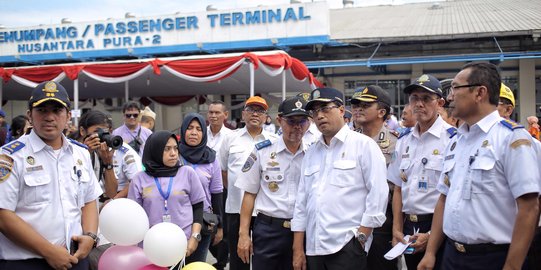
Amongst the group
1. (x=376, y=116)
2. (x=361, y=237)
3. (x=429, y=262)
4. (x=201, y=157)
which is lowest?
(x=429, y=262)

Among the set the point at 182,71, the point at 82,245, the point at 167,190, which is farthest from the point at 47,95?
the point at 182,71

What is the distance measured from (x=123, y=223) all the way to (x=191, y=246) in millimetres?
576

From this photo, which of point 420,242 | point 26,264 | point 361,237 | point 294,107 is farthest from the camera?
point 294,107

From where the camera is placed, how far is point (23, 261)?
2732mm

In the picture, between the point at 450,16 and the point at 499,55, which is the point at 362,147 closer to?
the point at 499,55

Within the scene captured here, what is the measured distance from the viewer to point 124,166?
4336 mm

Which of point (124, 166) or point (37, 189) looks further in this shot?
point (124, 166)

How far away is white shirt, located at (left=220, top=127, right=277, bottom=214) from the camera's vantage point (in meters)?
4.94

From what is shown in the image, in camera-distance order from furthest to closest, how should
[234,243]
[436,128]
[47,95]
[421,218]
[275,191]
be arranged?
[234,243]
[275,191]
[436,128]
[421,218]
[47,95]

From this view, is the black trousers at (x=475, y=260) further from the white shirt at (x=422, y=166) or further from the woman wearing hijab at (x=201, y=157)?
the woman wearing hijab at (x=201, y=157)

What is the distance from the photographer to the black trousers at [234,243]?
14.6 ft

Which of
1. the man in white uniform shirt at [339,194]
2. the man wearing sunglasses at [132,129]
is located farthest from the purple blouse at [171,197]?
the man wearing sunglasses at [132,129]

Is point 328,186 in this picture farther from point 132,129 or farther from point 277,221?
point 132,129

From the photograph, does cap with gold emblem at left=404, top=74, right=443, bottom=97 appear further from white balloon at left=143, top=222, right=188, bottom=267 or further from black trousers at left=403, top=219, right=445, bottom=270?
white balloon at left=143, top=222, right=188, bottom=267
